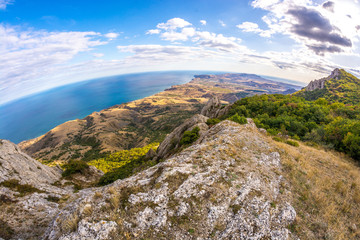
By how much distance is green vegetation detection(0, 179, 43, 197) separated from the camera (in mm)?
17439

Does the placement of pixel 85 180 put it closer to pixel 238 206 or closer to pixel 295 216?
pixel 238 206

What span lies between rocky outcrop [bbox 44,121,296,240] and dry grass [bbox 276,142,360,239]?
2.57 ft

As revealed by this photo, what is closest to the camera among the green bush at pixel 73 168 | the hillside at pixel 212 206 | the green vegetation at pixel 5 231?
the hillside at pixel 212 206

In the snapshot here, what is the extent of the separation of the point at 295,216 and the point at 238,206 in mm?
3410

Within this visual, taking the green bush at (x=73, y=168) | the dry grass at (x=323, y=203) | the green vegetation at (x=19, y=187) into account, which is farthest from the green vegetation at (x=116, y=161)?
the dry grass at (x=323, y=203)

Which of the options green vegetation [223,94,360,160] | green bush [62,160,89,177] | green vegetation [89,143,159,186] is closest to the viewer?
green vegetation [223,94,360,160]

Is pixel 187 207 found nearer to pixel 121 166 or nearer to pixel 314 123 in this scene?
pixel 314 123

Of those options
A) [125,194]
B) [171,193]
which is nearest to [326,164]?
[171,193]

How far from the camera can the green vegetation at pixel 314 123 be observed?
25.4 m

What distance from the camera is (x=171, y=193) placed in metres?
9.16

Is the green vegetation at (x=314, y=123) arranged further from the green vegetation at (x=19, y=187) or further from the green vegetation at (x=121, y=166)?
the green vegetation at (x=19, y=187)

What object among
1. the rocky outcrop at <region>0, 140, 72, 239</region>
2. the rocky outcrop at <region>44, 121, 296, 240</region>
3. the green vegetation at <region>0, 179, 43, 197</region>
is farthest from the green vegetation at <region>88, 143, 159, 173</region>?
the rocky outcrop at <region>44, 121, 296, 240</region>

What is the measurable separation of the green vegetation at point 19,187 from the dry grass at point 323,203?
27570 millimetres

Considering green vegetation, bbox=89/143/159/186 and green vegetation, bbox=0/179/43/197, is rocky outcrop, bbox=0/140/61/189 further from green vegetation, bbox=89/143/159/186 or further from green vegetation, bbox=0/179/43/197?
green vegetation, bbox=89/143/159/186
